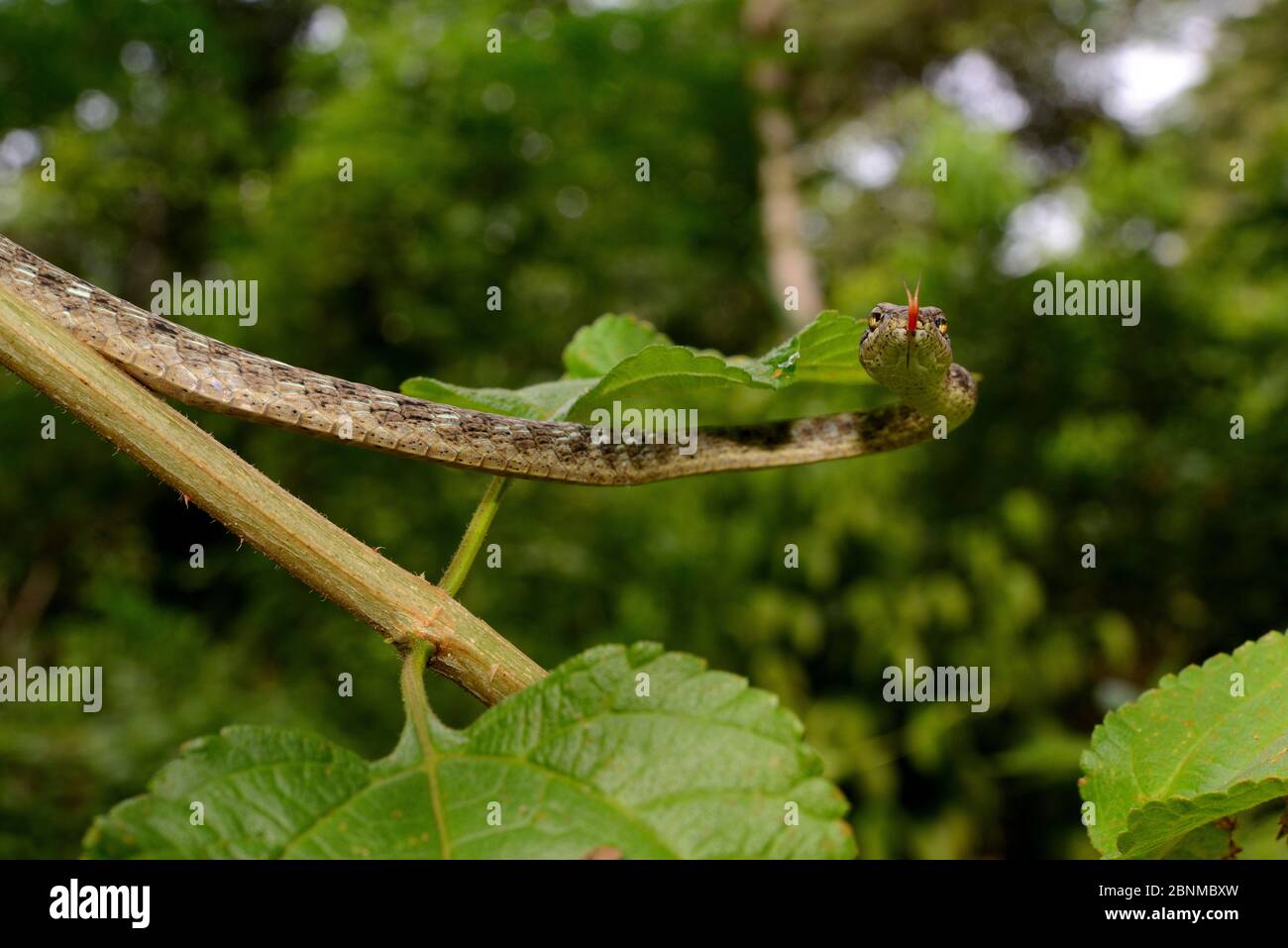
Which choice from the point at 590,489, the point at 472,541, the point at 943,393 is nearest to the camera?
the point at 472,541

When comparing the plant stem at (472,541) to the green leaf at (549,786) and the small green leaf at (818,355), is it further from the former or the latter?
the small green leaf at (818,355)

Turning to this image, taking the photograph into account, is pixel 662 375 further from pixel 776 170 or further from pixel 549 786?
pixel 776 170

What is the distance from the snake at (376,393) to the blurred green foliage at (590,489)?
13.0 ft

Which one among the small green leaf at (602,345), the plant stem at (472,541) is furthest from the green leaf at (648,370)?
the plant stem at (472,541)

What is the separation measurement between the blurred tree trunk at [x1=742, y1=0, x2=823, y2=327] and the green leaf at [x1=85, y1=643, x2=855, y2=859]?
1139cm

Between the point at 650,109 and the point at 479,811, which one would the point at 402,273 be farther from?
the point at 479,811

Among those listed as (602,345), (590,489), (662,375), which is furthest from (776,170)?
(662,375)

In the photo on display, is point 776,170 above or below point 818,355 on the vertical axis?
above

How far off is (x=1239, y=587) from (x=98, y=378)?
307 inches

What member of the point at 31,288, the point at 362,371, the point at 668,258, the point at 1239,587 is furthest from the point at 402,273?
the point at 31,288

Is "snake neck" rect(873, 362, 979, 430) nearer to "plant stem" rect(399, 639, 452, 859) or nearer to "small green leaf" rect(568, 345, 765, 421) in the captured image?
→ "small green leaf" rect(568, 345, 765, 421)

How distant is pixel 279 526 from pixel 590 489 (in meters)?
7.41

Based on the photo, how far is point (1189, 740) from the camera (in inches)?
43.3

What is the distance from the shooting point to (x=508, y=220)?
30.9 feet
